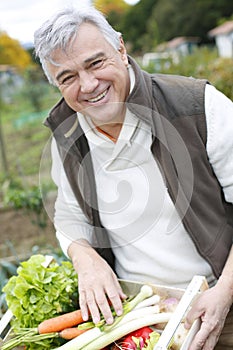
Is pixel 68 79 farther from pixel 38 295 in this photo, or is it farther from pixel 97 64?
pixel 38 295

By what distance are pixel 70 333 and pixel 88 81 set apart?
0.78m

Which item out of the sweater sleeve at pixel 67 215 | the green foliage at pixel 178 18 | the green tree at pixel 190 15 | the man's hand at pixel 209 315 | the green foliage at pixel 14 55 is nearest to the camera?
the man's hand at pixel 209 315

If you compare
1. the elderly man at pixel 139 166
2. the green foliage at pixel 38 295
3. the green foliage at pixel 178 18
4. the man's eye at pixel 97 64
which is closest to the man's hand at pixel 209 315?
the elderly man at pixel 139 166

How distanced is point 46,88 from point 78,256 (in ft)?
52.0

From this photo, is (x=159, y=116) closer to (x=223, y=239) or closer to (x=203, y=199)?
(x=203, y=199)

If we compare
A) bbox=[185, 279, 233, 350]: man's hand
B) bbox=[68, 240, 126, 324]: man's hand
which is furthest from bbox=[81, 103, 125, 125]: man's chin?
bbox=[185, 279, 233, 350]: man's hand

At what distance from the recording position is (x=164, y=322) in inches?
59.6

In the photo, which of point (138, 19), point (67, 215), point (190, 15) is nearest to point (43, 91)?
point (67, 215)

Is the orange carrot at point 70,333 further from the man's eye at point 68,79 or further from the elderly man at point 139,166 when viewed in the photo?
the man's eye at point 68,79

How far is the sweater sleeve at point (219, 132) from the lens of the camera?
1540mm

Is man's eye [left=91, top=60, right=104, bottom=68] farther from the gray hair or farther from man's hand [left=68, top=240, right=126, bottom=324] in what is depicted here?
man's hand [left=68, top=240, right=126, bottom=324]

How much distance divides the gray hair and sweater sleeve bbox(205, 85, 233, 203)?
355 millimetres

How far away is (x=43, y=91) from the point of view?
15633 millimetres

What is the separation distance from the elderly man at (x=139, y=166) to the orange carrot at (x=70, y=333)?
0.05 metres
